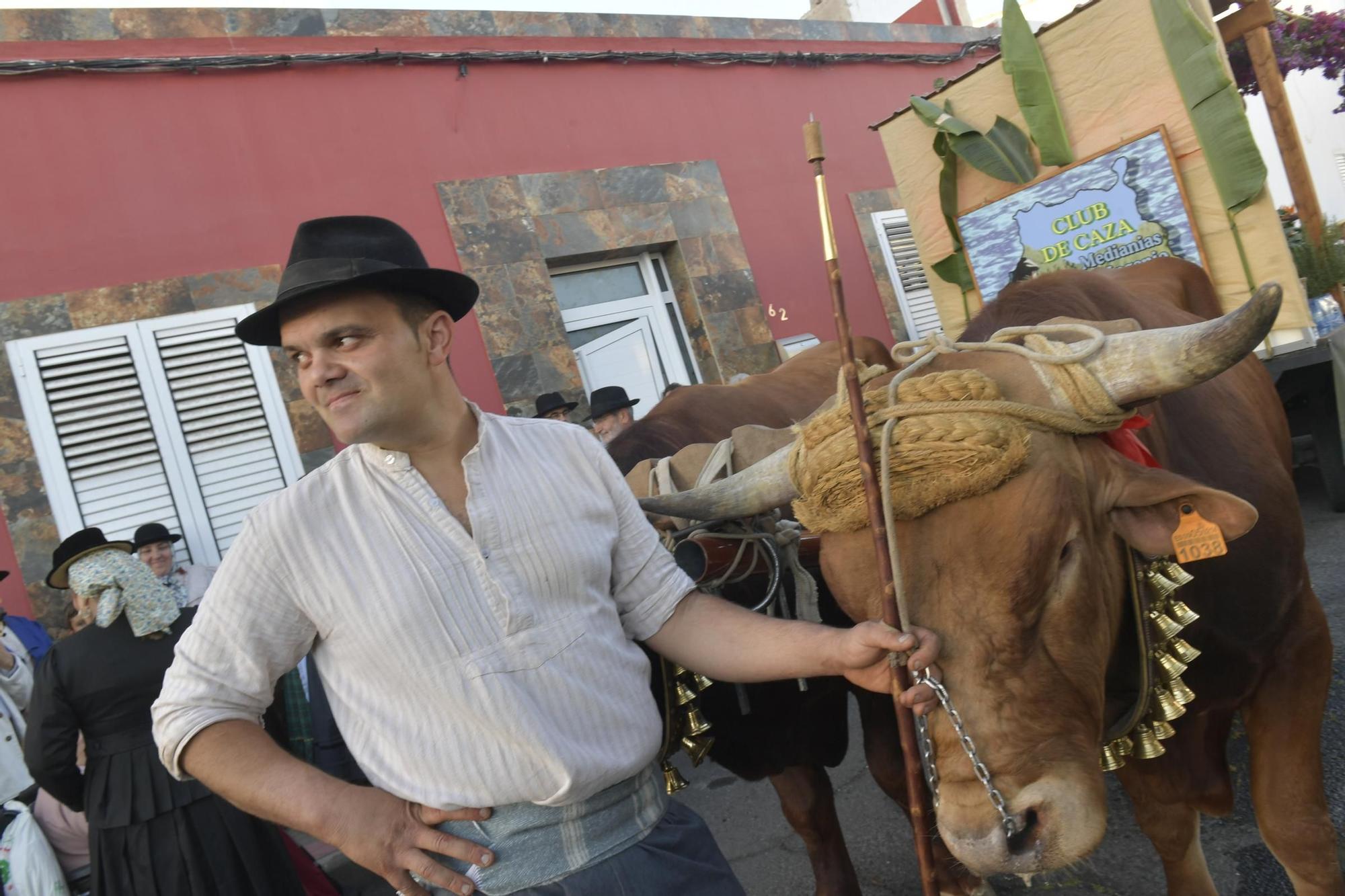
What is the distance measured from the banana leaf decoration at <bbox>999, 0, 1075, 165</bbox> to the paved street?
102 inches

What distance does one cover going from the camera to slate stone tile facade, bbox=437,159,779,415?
7.22m

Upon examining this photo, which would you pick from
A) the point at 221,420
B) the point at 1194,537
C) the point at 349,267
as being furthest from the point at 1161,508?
the point at 221,420

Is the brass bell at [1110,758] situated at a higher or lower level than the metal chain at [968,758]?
lower

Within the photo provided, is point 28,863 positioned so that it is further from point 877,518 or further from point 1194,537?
point 1194,537

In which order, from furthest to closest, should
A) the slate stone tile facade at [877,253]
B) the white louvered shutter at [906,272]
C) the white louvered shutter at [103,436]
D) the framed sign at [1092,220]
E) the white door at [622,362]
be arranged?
the white louvered shutter at [906,272], the slate stone tile facade at [877,253], the white door at [622,362], the white louvered shutter at [103,436], the framed sign at [1092,220]

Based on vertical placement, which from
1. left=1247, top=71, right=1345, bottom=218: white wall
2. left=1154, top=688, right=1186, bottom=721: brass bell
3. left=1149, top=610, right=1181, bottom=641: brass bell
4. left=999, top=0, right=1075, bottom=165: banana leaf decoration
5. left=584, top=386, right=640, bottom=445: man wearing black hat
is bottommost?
left=1154, top=688, right=1186, bottom=721: brass bell

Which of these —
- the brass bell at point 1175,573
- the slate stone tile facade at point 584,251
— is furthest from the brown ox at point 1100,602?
the slate stone tile facade at point 584,251

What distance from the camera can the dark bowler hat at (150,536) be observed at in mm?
5383

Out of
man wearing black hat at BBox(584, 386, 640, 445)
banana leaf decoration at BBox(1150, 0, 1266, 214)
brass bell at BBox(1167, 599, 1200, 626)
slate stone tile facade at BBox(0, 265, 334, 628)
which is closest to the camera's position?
brass bell at BBox(1167, 599, 1200, 626)

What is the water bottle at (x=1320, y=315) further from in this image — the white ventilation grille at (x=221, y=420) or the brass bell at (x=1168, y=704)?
the white ventilation grille at (x=221, y=420)

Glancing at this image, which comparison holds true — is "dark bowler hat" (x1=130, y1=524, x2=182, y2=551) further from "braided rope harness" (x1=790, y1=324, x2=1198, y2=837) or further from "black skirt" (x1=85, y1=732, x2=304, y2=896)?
"braided rope harness" (x1=790, y1=324, x2=1198, y2=837)

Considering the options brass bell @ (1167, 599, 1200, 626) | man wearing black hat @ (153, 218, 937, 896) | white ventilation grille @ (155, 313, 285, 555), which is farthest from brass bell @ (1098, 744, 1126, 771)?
white ventilation grille @ (155, 313, 285, 555)

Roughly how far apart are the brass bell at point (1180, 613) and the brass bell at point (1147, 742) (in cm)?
31

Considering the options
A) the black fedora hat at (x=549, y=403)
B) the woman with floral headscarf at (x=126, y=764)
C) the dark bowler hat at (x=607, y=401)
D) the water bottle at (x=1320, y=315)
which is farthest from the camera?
the black fedora hat at (x=549, y=403)
